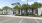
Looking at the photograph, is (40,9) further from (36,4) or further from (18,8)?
(18,8)

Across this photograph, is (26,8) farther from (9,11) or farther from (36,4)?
(9,11)

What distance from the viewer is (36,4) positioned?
6538 centimetres

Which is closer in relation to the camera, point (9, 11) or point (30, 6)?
point (30, 6)

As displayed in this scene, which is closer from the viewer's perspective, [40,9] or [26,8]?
[40,9]

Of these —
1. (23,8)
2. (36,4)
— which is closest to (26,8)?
(23,8)

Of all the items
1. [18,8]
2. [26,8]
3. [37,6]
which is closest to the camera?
[37,6]

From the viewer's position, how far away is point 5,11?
334 feet

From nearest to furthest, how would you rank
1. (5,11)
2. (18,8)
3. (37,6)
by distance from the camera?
1. (37,6)
2. (18,8)
3. (5,11)

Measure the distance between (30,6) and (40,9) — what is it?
5806 mm

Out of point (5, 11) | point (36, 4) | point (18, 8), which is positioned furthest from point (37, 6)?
point (5, 11)

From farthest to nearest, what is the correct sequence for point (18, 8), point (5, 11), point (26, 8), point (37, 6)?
point (5, 11) → point (18, 8) → point (26, 8) → point (37, 6)

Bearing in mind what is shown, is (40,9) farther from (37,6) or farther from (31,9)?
(31,9)

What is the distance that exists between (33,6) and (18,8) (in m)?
12.4

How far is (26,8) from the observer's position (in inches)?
2729
